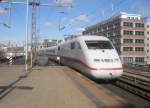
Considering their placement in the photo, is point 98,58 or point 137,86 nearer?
point 98,58

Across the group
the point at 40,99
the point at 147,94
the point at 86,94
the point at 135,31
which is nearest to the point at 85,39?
the point at 147,94

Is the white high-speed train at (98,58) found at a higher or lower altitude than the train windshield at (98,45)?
lower

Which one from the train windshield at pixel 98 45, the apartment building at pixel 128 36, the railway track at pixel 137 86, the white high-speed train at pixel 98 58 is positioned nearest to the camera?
the railway track at pixel 137 86

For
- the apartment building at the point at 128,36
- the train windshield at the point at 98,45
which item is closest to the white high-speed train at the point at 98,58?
the train windshield at the point at 98,45

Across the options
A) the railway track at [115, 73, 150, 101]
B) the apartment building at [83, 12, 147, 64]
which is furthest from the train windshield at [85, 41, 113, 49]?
the apartment building at [83, 12, 147, 64]

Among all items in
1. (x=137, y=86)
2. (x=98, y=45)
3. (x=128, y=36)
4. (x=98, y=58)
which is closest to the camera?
(x=98, y=58)

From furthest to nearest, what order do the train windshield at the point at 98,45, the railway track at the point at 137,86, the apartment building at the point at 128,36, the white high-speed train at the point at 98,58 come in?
the apartment building at the point at 128,36 → the train windshield at the point at 98,45 → the white high-speed train at the point at 98,58 → the railway track at the point at 137,86

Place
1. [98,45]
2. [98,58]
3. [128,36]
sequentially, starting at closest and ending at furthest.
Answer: [98,58], [98,45], [128,36]

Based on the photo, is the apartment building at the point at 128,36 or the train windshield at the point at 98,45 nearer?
the train windshield at the point at 98,45

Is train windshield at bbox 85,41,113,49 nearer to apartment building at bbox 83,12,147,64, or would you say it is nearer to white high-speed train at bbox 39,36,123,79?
white high-speed train at bbox 39,36,123,79

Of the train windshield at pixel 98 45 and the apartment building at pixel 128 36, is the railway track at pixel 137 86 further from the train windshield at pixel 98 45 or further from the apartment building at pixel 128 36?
the apartment building at pixel 128 36

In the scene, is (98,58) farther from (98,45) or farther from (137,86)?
(137,86)

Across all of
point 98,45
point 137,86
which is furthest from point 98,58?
point 137,86

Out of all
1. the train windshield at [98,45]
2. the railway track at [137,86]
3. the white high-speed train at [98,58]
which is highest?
the train windshield at [98,45]
